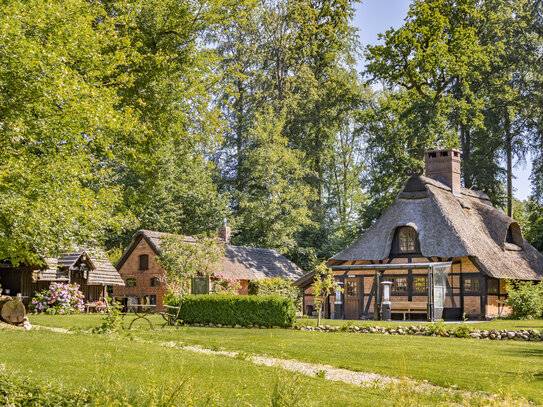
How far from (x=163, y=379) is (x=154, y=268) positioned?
3043 centimetres

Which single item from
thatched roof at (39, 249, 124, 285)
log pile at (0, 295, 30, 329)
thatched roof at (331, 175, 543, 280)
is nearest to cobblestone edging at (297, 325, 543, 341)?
log pile at (0, 295, 30, 329)

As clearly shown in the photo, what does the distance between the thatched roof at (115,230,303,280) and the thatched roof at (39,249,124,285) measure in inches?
118

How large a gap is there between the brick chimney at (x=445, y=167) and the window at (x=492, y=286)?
588cm

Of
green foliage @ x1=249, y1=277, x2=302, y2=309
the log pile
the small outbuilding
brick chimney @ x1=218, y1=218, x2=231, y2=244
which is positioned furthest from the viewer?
brick chimney @ x1=218, y1=218, x2=231, y2=244

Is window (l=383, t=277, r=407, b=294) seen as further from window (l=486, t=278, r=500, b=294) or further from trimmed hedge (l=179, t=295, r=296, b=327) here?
trimmed hedge (l=179, t=295, r=296, b=327)

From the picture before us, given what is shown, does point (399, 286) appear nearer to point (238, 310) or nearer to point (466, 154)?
point (238, 310)

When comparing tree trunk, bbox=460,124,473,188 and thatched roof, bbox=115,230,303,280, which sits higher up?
tree trunk, bbox=460,124,473,188

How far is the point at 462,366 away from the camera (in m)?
11.6

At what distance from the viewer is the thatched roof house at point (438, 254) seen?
94.2 feet

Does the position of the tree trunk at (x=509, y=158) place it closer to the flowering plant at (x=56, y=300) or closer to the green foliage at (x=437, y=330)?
the green foliage at (x=437, y=330)

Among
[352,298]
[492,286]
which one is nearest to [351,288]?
[352,298]

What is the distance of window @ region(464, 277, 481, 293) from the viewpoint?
28.8 m

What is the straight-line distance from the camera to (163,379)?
285 inches

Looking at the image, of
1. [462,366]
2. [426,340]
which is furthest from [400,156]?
[462,366]
